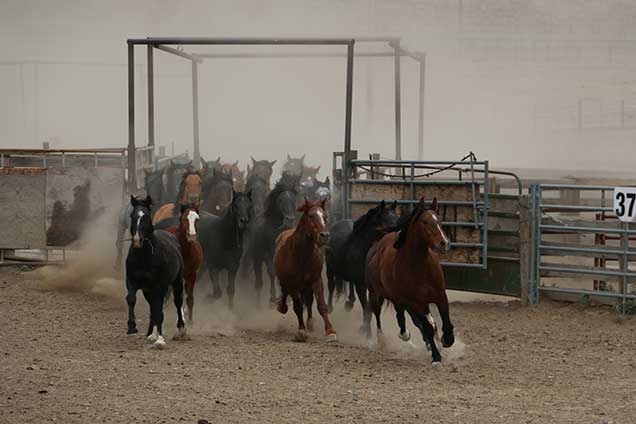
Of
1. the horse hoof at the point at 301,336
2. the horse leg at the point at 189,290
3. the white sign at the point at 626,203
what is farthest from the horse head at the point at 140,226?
the white sign at the point at 626,203

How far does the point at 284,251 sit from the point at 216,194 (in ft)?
12.0

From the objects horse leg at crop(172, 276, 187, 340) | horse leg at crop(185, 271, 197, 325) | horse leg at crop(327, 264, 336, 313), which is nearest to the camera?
horse leg at crop(172, 276, 187, 340)

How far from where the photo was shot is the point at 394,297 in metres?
10.1

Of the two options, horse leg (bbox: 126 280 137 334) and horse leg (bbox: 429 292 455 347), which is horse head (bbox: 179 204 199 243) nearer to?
horse leg (bbox: 126 280 137 334)

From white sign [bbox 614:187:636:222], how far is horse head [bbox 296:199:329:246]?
3.08m

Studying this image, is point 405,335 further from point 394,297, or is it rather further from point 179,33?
point 179,33

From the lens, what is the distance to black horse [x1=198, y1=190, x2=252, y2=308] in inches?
512

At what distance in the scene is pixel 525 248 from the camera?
13.3 meters

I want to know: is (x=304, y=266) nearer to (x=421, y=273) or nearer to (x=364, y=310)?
(x=364, y=310)

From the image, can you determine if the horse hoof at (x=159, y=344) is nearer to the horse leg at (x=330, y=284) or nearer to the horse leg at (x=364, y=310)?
the horse leg at (x=364, y=310)

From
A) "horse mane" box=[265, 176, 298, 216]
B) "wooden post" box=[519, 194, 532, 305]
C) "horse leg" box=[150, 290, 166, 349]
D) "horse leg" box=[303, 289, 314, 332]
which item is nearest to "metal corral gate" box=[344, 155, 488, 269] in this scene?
"wooden post" box=[519, 194, 532, 305]

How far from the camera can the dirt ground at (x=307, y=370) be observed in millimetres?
7305

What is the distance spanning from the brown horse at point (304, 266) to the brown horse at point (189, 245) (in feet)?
3.16

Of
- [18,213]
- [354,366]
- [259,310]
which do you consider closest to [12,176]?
[18,213]
